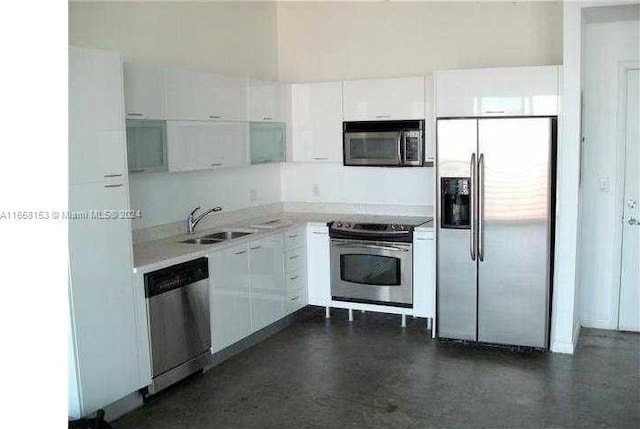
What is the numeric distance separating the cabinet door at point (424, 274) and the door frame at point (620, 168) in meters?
1.57

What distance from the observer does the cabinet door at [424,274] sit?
5.18 metres

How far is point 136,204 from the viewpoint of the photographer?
15.3ft

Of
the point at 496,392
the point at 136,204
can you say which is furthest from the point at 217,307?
the point at 496,392

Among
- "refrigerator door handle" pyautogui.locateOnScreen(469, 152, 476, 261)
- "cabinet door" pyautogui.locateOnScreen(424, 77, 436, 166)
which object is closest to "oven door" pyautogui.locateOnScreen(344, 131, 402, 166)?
"cabinet door" pyautogui.locateOnScreen(424, 77, 436, 166)

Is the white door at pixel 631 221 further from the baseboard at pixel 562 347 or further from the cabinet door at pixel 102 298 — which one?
the cabinet door at pixel 102 298

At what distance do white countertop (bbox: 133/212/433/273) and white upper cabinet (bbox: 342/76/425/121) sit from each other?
38.3 inches

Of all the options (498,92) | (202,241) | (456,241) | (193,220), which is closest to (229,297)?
(202,241)

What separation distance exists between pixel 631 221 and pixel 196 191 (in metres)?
3.70

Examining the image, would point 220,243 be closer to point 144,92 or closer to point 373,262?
point 144,92

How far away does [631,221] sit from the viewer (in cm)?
515

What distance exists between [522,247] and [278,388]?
212 cm

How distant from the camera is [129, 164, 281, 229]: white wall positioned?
15.6 ft

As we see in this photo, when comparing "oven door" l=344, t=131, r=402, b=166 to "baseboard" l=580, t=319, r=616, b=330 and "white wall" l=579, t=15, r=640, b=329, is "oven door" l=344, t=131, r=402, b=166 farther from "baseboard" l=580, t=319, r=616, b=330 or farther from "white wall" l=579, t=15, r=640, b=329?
"baseboard" l=580, t=319, r=616, b=330
